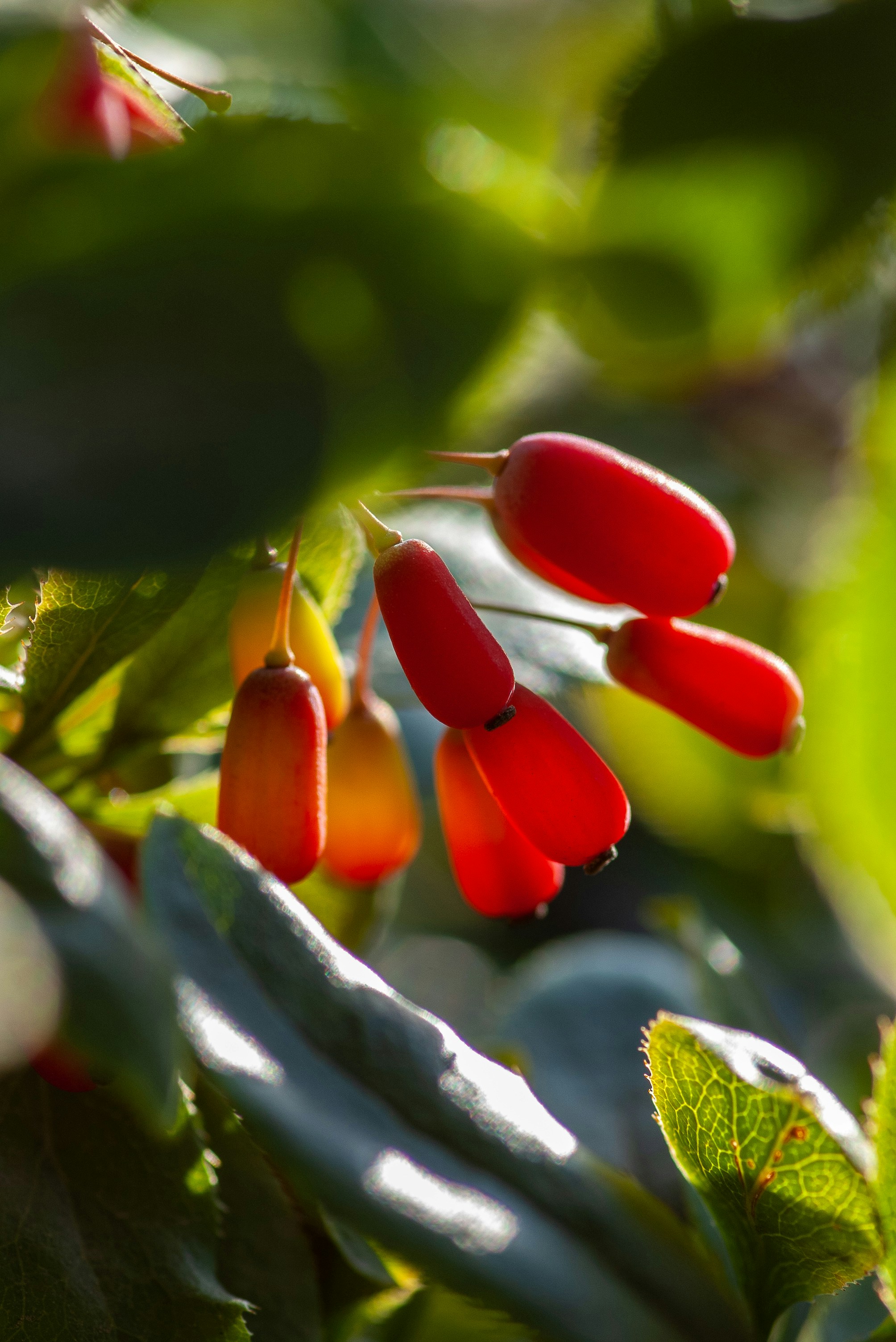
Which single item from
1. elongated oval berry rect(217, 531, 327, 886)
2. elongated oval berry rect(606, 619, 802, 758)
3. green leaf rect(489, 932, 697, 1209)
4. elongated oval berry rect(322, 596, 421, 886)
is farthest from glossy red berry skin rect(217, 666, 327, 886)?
green leaf rect(489, 932, 697, 1209)

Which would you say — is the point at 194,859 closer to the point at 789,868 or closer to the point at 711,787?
the point at 711,787

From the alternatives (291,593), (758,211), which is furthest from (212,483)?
(291,593)

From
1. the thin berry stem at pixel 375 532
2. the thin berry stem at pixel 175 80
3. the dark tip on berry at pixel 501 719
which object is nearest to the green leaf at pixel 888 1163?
the dark tip on berry at pixel 501 719

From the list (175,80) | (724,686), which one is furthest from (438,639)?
(175,80)

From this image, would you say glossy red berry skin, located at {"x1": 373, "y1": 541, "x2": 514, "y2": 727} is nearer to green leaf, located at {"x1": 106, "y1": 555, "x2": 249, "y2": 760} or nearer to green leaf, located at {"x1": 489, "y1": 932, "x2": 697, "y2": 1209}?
green leaf, located at {"x1": 106, "y1": 555, "x2": 249, "y2": 760}

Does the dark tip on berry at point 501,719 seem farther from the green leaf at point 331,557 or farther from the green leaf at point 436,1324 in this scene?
the green leaf at point 436,1324

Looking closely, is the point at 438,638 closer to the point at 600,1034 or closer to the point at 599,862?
the point at 599,862
